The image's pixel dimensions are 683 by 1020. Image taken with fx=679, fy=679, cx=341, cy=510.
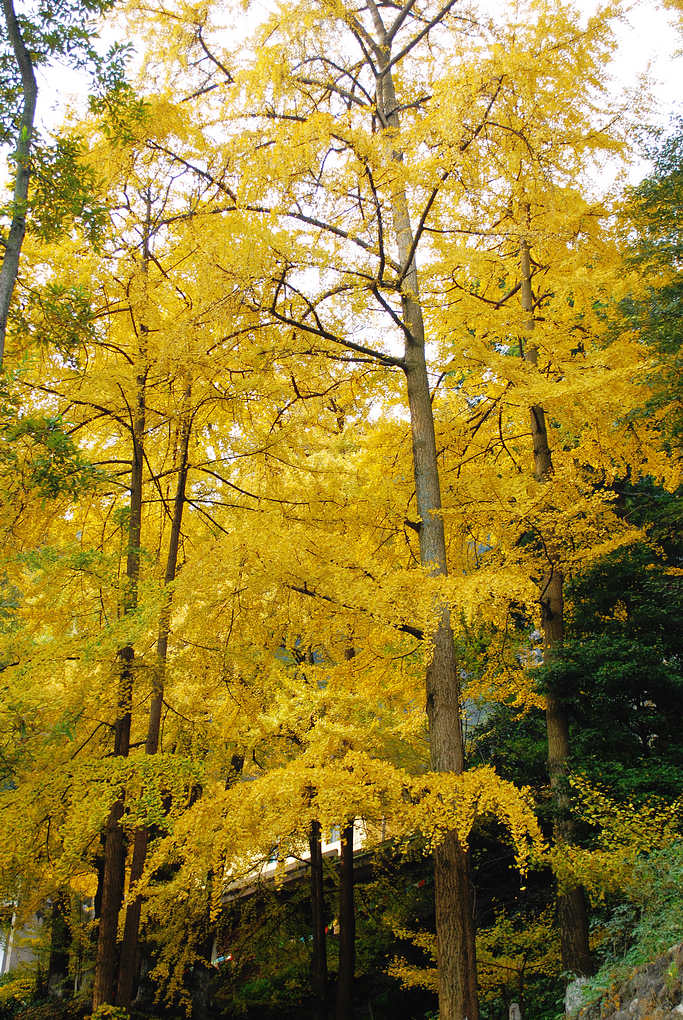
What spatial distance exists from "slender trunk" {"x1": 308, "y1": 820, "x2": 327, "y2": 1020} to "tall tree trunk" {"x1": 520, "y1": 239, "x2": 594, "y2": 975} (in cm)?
325

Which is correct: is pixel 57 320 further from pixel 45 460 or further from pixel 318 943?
pixel 318 943

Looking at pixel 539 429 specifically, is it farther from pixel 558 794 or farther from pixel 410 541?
pixel 558 794

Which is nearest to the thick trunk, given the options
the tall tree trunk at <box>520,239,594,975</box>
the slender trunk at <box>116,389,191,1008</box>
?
the slender trunk at <box>116,389,191,1008</box>

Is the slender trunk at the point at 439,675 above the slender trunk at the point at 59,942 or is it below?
above

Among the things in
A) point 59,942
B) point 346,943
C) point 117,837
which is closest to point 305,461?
point 117,837

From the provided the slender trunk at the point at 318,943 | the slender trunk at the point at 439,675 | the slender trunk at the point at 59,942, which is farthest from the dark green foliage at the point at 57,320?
the slender trunk at the point at 59,942

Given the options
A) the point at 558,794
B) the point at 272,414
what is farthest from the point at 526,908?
the point at 272,414

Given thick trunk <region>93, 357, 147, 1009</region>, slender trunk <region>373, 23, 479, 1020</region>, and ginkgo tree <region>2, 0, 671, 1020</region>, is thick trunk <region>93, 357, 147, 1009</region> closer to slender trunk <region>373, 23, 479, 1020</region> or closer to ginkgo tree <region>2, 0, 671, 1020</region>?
ginkgo tree <region>2, 0, 671, 1020</region>

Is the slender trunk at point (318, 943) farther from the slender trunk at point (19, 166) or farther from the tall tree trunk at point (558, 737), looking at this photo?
the slender trunk at point (19, 166)

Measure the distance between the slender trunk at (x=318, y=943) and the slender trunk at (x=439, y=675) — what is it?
3.58m

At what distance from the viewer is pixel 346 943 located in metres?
9.42

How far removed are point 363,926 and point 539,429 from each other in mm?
8659

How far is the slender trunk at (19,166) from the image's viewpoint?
5.18 meters

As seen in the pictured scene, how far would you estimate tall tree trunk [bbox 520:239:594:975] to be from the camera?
7449 mm
